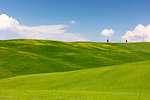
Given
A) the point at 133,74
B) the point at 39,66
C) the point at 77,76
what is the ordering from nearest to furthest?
the point at 133,74, the point at 77,76, the point at 39,66

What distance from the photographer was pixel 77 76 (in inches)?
1063

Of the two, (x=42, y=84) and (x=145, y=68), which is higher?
(x=145, y=68)

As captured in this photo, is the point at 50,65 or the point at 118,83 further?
the point at 50,65

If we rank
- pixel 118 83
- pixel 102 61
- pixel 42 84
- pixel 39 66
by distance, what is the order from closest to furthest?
pixel 118 83 → pixel 42 84 → pixel 39 66 → pixel 102 61

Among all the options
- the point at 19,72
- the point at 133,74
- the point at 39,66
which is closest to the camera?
the point at 133,74

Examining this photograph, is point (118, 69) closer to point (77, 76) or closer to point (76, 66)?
point (77, 76)

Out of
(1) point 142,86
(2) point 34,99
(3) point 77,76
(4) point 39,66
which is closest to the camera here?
(2) point 34,99


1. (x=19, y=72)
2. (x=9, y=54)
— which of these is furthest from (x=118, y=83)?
(x=9, y=54)

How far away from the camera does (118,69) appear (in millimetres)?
26906

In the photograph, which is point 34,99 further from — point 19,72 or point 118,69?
point 19,72

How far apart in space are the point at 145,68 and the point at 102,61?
31.7 meters

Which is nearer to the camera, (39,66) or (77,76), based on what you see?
(77,76)

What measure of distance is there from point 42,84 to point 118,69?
1002cm

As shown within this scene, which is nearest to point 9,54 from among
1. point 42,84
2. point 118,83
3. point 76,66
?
point 76,66
